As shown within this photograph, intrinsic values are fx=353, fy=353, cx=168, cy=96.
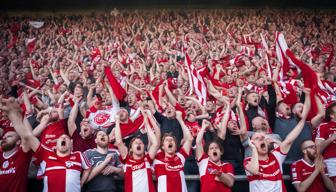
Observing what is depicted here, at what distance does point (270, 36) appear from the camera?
11.6 m

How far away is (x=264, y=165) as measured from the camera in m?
4.17

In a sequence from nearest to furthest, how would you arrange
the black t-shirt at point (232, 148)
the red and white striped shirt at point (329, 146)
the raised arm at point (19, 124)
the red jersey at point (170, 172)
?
the raised arm at point (19, 124) < the red jersey at point (170, 172) < the red and white striped shirt at point (329, 146) < the black t-shirt at point (232, 148)

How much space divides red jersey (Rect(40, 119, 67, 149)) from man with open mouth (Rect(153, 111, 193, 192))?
1.40 meters

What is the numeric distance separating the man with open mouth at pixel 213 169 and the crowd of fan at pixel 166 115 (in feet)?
0.04

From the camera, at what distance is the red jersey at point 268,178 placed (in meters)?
4.07

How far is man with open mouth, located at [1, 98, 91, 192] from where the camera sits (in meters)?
3.95

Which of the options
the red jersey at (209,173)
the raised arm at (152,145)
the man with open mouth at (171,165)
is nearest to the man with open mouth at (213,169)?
the red jersey at (209,173)

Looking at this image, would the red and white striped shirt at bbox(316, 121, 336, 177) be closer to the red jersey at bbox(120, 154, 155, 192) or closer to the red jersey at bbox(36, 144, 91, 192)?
the red jersey at bbox(120, 154, 155, 192)

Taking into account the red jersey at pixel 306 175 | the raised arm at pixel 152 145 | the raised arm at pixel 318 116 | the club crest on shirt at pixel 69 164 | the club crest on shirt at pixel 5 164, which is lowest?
the red jersey at pixel 306 175

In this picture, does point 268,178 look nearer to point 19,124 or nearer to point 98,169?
point 98,169

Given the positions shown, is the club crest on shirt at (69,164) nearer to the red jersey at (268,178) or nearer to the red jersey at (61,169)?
the red jersey at (61,169)

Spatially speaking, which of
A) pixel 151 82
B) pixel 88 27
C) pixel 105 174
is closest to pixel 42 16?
pixel 88 27

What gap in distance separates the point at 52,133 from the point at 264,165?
110 inches

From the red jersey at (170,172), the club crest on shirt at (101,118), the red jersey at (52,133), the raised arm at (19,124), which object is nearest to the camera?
the raised arm at (19,124)
